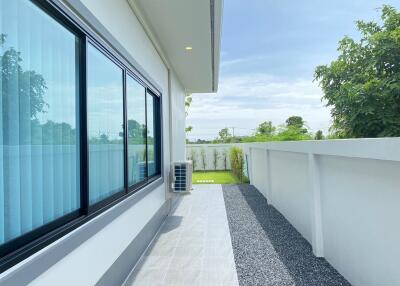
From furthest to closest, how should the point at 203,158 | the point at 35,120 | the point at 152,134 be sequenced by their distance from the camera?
the point at 203,158 → the point at 152,134 → the point at 35,120

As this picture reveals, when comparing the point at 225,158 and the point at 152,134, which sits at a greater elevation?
the point at 152,134

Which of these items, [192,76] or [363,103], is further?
[363,103]

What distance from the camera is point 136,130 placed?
4.23 m

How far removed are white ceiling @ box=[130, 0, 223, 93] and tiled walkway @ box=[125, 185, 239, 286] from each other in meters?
3.29

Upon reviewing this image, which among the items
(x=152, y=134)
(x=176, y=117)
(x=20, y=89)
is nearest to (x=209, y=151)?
(x=176, y=117)

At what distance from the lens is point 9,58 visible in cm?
156

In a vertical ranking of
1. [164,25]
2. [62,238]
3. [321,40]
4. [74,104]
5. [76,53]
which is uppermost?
[321,40]

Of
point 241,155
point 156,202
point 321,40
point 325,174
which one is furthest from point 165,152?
point 321,40

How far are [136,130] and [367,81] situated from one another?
9608mm

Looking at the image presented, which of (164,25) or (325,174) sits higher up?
(164,25)

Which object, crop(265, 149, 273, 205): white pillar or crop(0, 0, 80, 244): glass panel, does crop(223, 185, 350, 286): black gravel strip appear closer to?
crop(265, 149, 273, 205): white pillar

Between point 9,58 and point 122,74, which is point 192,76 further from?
point 9,58

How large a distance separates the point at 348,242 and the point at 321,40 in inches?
435

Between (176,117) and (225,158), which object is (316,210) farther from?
(225,158)
